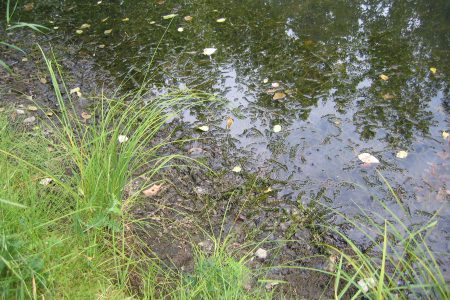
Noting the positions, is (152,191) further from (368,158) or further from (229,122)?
(368,158)

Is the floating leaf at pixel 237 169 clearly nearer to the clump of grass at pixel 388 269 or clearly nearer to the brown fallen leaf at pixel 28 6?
the clump of grass at pixel 388 269

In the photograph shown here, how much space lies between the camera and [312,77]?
3.31 m

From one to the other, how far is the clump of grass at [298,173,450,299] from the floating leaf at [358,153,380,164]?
382 mm

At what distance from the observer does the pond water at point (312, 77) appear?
2531 mm

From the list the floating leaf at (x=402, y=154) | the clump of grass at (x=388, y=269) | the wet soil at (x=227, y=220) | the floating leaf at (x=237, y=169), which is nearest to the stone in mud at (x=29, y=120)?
the wet soil at (x=227, y=220)

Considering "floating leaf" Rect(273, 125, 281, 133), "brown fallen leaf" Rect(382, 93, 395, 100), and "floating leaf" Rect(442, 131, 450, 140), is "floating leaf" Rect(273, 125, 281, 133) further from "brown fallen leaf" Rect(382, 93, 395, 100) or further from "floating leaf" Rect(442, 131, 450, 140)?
"floating leaf" Rect(442, 131, 450, 140)

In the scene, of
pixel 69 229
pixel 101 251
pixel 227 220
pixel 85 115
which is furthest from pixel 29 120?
pixel 227 220

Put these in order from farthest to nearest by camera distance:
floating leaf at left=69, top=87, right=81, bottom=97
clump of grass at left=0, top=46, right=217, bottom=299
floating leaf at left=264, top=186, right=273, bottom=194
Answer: floating leaf at left=69, top=87, right=81, bottom=97 < floating leaf at left=264, top=186, right=273, bottom=194 < clump of grass at left=0, top=46, right=217, bottom=299

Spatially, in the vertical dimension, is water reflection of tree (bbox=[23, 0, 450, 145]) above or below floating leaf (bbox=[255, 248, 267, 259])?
above

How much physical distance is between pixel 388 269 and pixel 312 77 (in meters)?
1.72

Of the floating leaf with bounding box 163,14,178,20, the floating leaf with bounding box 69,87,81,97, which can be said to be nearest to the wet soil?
the floating leaf with bounding box 69,87,81,97

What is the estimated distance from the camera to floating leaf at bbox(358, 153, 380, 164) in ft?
8.52

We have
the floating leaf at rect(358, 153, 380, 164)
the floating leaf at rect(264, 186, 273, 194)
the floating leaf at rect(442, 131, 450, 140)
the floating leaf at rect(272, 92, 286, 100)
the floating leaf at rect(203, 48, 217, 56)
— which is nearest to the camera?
the floating leaf at rect(264, 186, 273, 194)

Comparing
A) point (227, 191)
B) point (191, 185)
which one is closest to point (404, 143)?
point (227, 191)
